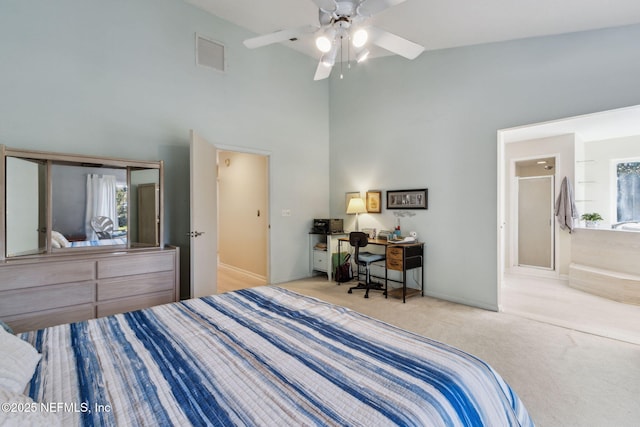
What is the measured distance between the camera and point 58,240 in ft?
8.82

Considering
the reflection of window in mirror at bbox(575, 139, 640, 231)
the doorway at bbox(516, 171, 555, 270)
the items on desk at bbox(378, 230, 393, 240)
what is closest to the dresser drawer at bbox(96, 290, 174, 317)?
the items on desk at bbox(378, 230, 393, 240)

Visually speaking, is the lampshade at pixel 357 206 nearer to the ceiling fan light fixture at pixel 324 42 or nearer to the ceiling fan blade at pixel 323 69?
the ceiling fan blade at pixel 323 69

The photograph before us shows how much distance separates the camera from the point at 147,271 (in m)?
2.93

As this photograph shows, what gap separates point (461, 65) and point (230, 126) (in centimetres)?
311

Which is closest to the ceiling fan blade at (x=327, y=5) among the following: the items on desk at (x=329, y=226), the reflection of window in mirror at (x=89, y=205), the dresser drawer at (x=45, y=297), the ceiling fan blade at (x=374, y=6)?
the ceiling fan blade at (x=374, y=6)

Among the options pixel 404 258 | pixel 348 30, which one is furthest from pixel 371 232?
pixel 348 30

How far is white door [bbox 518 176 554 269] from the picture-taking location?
519 centimetres

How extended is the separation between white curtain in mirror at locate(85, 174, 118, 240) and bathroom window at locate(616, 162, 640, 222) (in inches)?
309

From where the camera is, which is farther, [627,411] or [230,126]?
[230,126]

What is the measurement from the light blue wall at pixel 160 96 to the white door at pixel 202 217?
24 centimetres

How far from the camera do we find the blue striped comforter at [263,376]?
88 cm

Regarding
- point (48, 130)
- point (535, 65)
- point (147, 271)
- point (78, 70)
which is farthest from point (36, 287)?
point (535, 65)

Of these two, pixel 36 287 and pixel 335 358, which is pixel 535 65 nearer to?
pixel 335 358

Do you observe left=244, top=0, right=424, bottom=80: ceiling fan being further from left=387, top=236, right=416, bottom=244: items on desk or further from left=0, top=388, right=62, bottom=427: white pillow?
left=387, top=236, right=416, bottom=244: items on desk
